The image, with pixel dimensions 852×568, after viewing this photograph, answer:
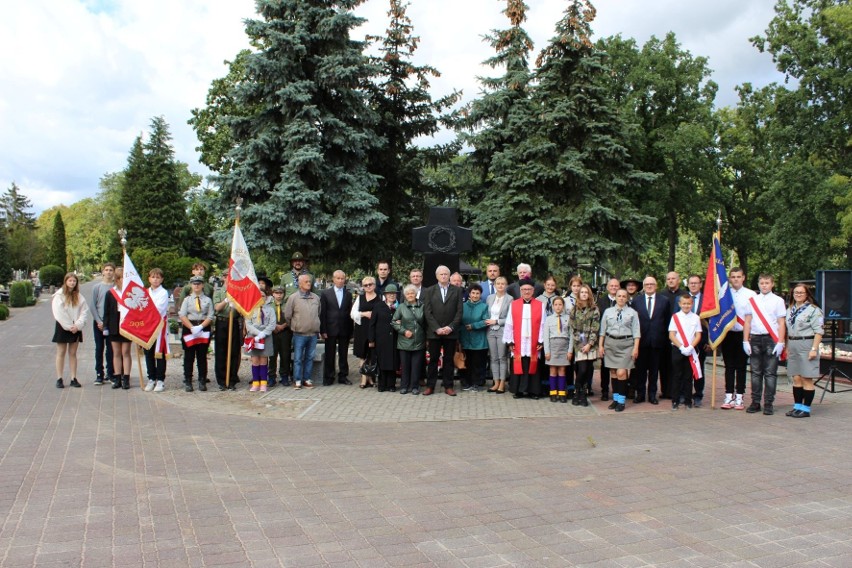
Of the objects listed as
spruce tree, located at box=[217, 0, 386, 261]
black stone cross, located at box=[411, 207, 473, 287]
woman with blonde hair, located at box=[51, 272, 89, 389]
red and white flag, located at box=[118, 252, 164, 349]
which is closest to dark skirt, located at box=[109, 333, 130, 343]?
red and white flag, located at box=[118, 252, 164, 349]

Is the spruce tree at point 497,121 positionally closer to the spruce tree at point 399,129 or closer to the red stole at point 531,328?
the spruce tree at point 399,129

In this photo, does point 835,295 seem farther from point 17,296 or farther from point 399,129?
point 17,296

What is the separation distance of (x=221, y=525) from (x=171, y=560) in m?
0.64

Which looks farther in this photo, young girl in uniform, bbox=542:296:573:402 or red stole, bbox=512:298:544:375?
red stole, bbox=512:298:544:375

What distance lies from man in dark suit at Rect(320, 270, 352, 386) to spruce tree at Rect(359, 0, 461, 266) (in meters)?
6.34

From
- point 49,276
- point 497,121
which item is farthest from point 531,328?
point 49,276

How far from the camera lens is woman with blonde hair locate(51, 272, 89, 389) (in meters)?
10.7

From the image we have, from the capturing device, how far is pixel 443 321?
34.9 feet

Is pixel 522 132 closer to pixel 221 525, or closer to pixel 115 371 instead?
pixel 115 371

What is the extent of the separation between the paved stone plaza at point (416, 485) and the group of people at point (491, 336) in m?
0.63

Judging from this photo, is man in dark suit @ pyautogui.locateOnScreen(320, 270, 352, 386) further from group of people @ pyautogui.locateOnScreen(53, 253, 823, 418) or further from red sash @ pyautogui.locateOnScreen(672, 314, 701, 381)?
red sash @ pyautogui.locateOnScreen(672, 314, 701, 381)

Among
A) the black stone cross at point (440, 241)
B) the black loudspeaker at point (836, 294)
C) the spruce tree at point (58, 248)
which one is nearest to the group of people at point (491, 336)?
the black stone cross at point (440, 241)

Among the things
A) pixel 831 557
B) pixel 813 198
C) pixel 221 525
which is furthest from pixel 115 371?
pixel 813 198

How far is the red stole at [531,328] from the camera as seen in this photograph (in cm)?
1011
